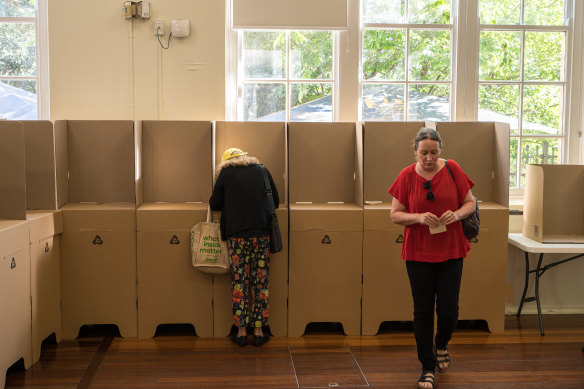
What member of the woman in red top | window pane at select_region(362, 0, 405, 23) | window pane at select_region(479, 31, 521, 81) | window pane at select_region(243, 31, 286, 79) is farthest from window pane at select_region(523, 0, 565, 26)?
the woman in red top

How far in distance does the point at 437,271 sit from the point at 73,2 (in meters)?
3.23

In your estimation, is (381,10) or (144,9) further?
(381,10)

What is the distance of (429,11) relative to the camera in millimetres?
4910

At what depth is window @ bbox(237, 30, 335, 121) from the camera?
4.86m

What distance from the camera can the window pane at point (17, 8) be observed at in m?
4.76

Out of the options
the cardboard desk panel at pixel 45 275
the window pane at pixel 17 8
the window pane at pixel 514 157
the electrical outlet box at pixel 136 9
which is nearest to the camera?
the cardboard desk panel at pixel 45 275

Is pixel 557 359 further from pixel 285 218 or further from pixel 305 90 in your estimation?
pixel 305 90

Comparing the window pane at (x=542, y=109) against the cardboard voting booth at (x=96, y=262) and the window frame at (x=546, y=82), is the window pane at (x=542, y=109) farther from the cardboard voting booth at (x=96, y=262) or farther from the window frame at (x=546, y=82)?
the cardboard voting booth at (x=96, y=262)

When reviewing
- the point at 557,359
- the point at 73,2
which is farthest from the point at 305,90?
the point at 557,359

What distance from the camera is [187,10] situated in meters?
4.62

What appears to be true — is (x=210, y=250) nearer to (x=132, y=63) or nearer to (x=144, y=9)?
(x=132, y=63)

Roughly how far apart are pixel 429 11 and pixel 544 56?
3.32 ft

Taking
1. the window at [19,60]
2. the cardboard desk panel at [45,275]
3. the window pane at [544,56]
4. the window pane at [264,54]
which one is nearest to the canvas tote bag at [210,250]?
the cardboard desk panel at [45,275]

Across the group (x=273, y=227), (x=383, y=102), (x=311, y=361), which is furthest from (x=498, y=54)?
(x=311, y=361)
